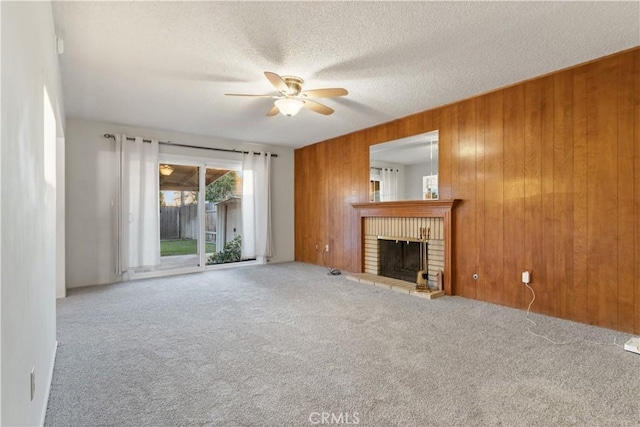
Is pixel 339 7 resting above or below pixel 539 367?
above

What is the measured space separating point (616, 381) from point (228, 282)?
4332mm

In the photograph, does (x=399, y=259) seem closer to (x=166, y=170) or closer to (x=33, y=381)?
(x=166, y=170)

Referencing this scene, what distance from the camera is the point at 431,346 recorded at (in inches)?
99.3

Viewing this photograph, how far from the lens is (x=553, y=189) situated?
325cm

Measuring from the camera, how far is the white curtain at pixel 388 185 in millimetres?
4855

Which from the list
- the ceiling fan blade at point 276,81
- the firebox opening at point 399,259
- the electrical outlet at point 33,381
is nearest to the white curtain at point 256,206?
the firebox opening at point 399,259

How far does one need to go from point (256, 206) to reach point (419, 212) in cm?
322

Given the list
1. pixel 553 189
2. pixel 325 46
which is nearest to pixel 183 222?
pixel 325 46

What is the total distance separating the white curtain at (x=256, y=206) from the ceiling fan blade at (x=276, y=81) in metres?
3.32

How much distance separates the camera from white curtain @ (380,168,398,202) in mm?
4855

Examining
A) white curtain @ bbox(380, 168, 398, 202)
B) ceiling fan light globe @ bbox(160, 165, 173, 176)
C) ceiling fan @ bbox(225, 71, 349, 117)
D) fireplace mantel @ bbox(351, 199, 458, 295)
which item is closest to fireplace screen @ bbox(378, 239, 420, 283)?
fireplace mantel @ bbox(351, 199, 458, 295)

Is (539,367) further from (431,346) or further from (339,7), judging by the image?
(339,7)

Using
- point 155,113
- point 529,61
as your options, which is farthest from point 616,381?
point 155,113

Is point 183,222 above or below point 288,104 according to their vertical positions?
below
